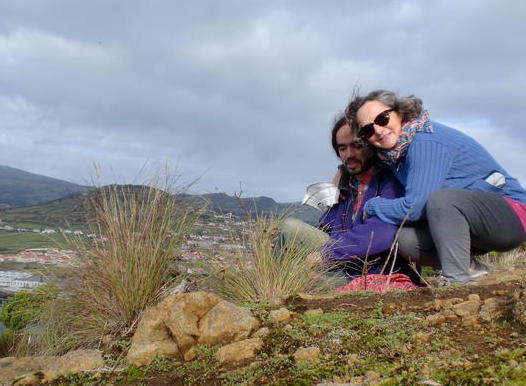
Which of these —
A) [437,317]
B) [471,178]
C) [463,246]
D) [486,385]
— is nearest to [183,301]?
[437,317]

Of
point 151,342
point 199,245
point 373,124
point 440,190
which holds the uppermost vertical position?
point 373,124

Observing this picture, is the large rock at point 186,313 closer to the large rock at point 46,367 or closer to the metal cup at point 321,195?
the large rock at point 46,367

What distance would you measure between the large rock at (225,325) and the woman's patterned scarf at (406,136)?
2.06 meters

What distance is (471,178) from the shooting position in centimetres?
403

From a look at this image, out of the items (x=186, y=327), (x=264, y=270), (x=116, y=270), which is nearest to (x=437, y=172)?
(x=264, y=270)

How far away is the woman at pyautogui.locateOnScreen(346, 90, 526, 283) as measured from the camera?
3701 millimetres

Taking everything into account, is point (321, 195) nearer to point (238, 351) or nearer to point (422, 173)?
point (422, 173)

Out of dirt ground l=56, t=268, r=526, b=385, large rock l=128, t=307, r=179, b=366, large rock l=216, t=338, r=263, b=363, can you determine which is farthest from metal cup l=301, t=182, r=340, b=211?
large rock l=216, t=338, r=263, b=363

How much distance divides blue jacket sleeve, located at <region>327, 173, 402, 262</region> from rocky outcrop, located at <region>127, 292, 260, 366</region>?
177 centimetres

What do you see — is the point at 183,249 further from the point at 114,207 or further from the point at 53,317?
the point at 53,317

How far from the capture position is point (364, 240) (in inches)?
165

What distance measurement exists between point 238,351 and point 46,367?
1.05 m

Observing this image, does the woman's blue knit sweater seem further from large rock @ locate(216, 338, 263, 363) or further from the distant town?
large rock @ locate(216, 338, 263, 363)

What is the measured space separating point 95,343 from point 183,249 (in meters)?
1.03
